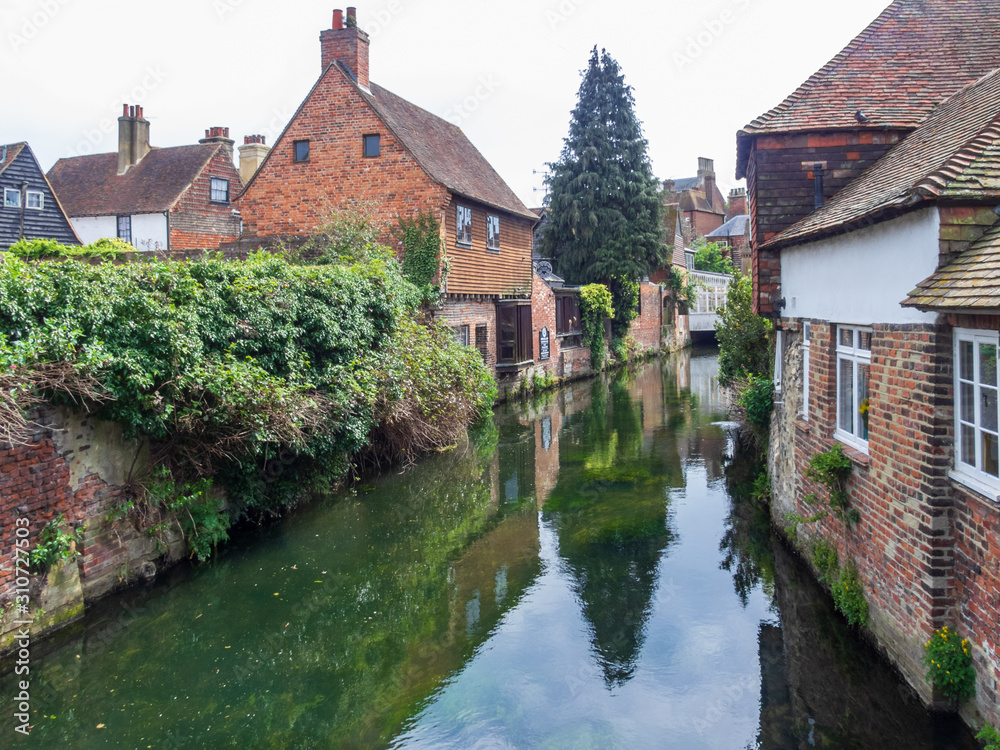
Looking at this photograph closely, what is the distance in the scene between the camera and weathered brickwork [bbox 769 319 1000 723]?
17.0 feet

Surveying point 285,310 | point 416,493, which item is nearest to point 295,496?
point 416,493

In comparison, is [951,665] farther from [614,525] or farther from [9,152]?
[9,152]

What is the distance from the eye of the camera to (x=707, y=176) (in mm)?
80312

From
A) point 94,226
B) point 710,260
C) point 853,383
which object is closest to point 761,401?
point 853,383

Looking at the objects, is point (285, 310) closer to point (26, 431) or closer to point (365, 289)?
point (365, 289)

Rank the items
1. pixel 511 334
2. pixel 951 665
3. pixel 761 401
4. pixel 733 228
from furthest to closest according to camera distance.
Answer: pixel 733 228 < pixel 511 334 < pixel 761 401 < pixel 951 665

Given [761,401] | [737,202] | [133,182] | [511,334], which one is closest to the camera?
[761,401]

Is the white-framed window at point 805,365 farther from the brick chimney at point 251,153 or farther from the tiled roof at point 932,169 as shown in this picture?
the brick chimney at point 251,153

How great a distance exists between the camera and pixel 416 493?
1388 centimetres

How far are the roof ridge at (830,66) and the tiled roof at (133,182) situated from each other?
1076 inches

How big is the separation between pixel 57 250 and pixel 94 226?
21.8 m

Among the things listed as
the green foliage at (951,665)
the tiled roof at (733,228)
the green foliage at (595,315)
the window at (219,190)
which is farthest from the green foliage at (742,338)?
the tiled roof at (733,228)

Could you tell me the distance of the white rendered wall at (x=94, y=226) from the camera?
1264 inches

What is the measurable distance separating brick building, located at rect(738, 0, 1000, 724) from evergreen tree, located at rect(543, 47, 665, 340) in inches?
984
